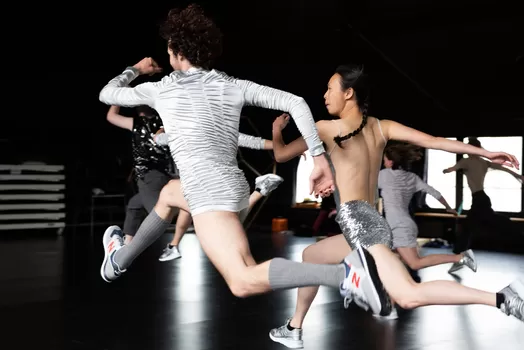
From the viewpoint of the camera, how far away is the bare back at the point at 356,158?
10.2 feet

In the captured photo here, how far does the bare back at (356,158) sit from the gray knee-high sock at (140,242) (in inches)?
38.8

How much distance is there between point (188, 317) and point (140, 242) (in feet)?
4.05

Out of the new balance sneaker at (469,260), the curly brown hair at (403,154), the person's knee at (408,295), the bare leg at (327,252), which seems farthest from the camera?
the new balance sneaker at (469,260)

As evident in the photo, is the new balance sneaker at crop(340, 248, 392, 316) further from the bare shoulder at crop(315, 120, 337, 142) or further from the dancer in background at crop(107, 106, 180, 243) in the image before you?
the dancer in background at crop(107, 106, 180, 243)

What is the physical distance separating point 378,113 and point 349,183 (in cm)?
805

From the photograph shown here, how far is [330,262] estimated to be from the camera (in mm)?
3344

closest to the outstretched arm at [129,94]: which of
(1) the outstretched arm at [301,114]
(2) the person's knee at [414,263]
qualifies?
(1) the outstretched arm at [301,114]

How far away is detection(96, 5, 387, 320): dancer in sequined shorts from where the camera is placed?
266 cm

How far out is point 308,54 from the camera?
10703 mm

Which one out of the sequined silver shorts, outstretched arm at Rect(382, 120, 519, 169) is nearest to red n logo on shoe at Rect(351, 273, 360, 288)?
the sequined silver shorts

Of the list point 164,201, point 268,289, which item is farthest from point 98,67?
point 268,289

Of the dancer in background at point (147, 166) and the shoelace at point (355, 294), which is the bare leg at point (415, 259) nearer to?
the dancer in background at point (147, 166)

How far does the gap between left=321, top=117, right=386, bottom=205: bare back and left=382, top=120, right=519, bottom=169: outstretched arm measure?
Result: 5cm

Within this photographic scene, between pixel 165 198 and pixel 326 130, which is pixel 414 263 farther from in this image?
pixel 326 130
